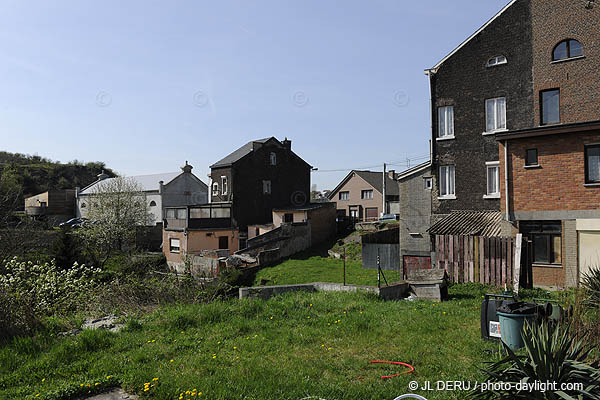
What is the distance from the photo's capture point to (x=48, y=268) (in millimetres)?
14953

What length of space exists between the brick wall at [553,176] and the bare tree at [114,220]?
3424 centimetres

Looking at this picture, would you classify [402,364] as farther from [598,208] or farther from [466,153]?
[466,153]

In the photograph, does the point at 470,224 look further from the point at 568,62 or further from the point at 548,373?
the point at 548,373

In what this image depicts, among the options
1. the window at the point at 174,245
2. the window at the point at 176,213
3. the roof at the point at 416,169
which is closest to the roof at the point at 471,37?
the roof at the point at 416,169

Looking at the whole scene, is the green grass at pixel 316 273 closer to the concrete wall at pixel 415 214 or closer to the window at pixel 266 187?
the concrete wall at pixel 415 214

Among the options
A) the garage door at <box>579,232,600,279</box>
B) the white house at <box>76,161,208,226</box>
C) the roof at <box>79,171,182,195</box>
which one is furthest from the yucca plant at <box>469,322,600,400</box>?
the roof at <box>79,171,182,195</box>

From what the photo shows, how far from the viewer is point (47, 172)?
8119 centimetres

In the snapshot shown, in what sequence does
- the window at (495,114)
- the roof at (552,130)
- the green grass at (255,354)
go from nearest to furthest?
1. the green grass at (255,354)
2. the roof at (552,130)
3. the window at (495,114)

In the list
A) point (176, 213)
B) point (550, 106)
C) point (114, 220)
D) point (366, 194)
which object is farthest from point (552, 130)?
point (366, 194)

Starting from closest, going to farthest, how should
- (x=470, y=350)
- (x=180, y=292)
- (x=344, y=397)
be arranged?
(x=344, y=397) < (x=470, y=350) < (x=180, y=292)

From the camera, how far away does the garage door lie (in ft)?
47.0

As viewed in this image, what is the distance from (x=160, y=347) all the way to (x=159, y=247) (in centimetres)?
4024

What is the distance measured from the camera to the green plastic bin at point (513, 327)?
7195 millimetres

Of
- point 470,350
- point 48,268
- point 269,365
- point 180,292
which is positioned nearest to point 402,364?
point 470,350
